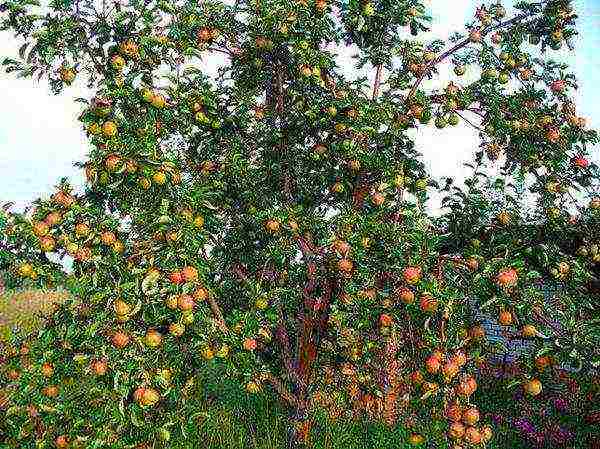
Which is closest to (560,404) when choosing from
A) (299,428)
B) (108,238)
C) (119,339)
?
(299,428)

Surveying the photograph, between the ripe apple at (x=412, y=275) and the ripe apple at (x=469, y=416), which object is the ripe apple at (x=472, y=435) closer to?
the ripe apple at (x=469, y=416)

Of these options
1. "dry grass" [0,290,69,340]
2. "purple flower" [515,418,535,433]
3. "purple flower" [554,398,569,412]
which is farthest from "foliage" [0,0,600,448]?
"dry grass" [0,290,69,340]

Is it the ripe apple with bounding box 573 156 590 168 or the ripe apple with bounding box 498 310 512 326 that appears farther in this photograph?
the ripe apple with bounding box 573 156 590 168

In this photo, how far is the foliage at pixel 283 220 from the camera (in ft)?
13.8

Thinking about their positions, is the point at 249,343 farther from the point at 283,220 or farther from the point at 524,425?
the point at 524,425

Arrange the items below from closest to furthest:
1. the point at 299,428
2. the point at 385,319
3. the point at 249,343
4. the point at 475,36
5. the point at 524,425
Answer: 1. the point at 385,319
2. the point at 249,343
3. the point at 475,36
4. the point at 299,428
5. the point at 524,425

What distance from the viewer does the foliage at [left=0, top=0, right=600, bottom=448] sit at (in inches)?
165

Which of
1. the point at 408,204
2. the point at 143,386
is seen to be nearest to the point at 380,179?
the point at 408,204

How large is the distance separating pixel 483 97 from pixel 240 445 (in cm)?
395

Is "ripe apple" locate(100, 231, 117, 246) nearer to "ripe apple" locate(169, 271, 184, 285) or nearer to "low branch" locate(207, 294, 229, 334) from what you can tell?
"ripe apple" locate(169, 271, 184, 285)

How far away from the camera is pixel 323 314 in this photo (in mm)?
5984

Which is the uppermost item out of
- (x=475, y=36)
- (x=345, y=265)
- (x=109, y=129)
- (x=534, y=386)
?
(x=475, y=36)

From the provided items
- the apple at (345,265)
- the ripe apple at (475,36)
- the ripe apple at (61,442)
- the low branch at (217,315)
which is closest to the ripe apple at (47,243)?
the low branch at (217,315)

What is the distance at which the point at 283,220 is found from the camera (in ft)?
16.5
